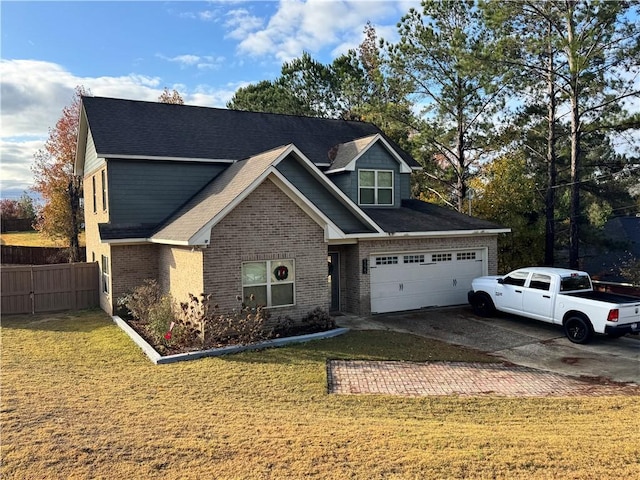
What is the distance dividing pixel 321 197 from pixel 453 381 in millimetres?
8393

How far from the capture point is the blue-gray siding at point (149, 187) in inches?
658

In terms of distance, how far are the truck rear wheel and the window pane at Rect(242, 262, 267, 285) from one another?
7.98 meters

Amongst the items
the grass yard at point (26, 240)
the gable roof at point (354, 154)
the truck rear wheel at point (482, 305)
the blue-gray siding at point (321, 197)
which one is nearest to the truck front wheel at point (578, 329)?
the truck rear wheel at point (482, 305)

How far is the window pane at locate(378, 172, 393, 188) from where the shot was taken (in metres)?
20.3

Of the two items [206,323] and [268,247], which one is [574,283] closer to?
[268,247]

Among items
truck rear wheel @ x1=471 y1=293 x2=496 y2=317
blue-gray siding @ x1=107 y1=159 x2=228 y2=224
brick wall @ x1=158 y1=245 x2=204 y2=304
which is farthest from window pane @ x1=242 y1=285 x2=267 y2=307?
truck rear wheel @ x1=471 y1=293 x2=496 y2=317

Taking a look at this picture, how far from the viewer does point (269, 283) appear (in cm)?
1404

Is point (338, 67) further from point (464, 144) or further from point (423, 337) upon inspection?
point (423, 337)

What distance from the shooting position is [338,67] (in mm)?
42188

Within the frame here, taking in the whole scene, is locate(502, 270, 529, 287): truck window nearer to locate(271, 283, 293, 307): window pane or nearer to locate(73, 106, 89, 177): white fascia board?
locate(271, 283, 293, 307): window pane

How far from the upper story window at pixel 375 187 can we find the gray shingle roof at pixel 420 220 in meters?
0.50

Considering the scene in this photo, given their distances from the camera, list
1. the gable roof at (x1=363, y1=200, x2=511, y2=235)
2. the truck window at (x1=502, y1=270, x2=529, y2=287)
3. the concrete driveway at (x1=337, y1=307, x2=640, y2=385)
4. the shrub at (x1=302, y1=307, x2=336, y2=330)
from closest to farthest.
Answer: the concrete driveway at (x1=337, y1=307, x2=640, y2=385)
the shrub at (x1=302, y1=307, x2=336, y2=330)
the truck window at (x1=502, y1=270, x2=529, y2=287)
the gable roof at (x1=363, y1=200, x2=511, y2=235)

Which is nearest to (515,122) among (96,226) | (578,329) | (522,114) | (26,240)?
(522,114)

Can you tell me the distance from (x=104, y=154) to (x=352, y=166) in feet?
30.2
